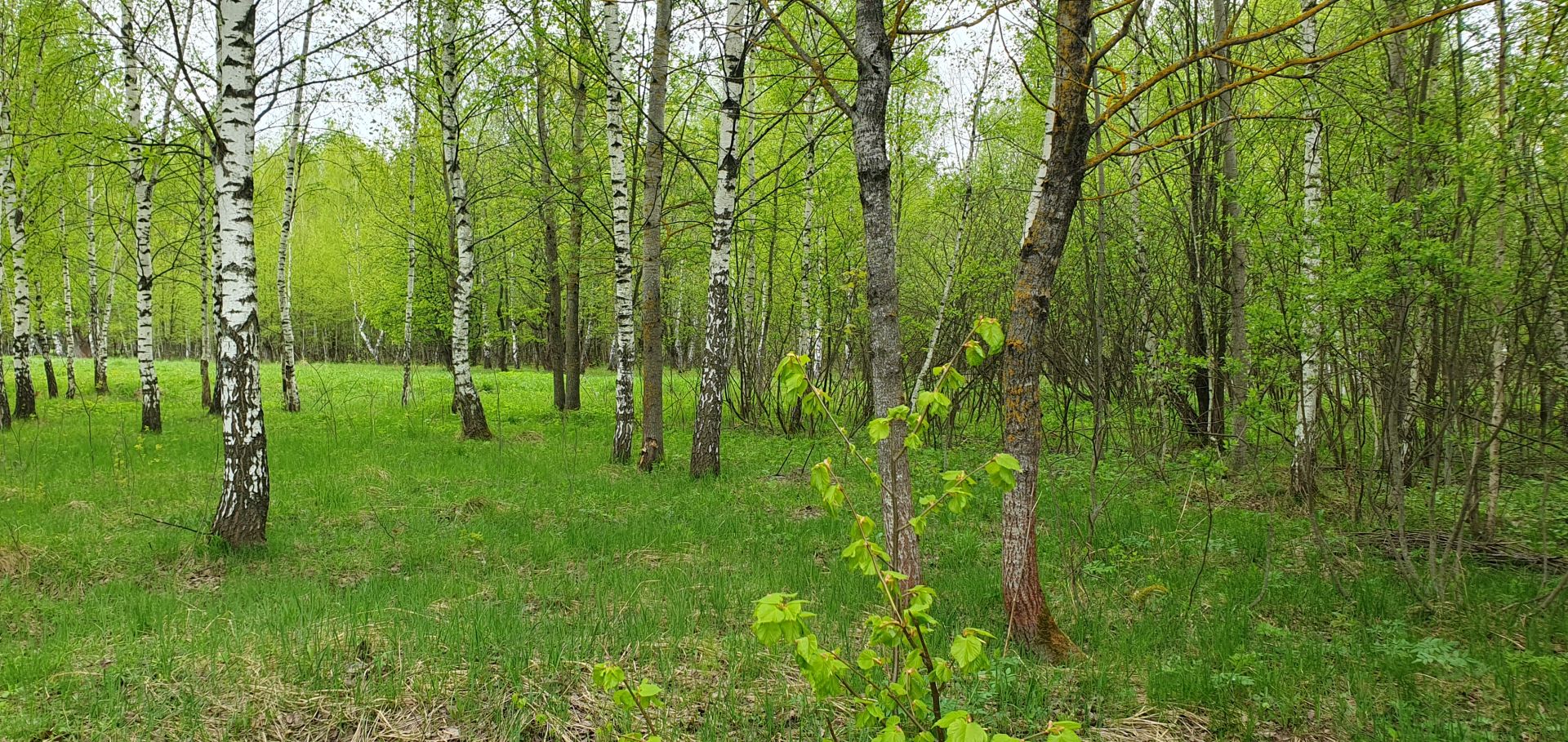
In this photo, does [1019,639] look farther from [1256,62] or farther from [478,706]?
[1256,62]

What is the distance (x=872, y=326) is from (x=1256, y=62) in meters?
8.75

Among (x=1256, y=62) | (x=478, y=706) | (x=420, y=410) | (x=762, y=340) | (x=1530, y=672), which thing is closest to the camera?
(x=478, y=706)

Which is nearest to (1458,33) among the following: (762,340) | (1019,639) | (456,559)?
(1019,639)

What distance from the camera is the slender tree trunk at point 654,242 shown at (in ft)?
29.3

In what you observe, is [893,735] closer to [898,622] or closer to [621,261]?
[898,622]

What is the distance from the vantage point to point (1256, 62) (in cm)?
926

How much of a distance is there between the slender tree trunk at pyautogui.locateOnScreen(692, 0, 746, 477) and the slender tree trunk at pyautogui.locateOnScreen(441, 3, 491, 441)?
463cm

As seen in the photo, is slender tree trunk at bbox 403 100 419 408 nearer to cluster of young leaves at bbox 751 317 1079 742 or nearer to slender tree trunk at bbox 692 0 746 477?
slender tree trunk at bbox 692 0 746 477

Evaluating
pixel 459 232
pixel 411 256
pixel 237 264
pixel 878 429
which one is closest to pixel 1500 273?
pixel 878 429

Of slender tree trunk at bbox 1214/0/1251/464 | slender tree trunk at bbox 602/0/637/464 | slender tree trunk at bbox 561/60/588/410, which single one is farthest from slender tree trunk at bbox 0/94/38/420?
slender tree trunk at bbox 1214/0/1251/464

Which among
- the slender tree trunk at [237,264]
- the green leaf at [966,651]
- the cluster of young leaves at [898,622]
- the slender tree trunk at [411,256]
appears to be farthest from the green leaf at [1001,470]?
the slender tree trunk at [411,256]

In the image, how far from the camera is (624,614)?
4.55 metres

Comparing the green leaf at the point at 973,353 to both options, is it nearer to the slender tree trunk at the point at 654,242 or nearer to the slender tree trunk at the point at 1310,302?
the slender tree trunk at the point at 1310,302

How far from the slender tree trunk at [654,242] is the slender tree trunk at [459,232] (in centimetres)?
368
